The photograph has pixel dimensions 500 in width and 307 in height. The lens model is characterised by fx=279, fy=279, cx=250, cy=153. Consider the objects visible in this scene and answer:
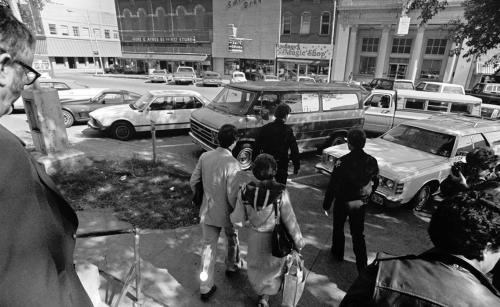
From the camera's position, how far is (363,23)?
3009 centimetres

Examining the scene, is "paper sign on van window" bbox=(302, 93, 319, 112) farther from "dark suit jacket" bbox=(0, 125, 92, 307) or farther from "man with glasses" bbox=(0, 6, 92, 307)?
"dark suit jacket" bbox=(0, 125, 92, 307)

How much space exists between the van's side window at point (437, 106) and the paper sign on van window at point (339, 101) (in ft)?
12.2

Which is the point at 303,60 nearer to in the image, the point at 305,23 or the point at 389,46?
the point at 305,23

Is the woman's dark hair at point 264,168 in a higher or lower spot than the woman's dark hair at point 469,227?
lower

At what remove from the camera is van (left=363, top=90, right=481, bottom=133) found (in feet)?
33.3

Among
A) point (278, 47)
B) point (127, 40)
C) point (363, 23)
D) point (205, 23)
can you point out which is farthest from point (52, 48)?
point (363, 23)

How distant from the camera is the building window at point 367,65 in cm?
3148

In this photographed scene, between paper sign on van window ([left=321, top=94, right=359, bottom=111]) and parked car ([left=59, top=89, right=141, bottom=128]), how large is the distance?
788 centimetres

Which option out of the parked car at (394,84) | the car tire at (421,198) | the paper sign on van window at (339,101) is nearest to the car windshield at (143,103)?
the paper sign on van window at (339,101)

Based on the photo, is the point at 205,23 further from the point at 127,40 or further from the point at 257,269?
the point at 257,269

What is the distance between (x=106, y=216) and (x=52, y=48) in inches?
2239

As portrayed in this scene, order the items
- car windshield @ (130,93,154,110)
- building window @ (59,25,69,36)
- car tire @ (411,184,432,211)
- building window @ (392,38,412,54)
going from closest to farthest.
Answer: car tire @ (411,184,432,211)
car windshield @ (130,93,154,110)
building window @ (392,38,412,54)
building window @ (59,25,69,36)

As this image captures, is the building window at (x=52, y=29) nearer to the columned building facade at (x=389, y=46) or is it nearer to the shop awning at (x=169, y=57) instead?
the shop awning at (x=169, y=57)

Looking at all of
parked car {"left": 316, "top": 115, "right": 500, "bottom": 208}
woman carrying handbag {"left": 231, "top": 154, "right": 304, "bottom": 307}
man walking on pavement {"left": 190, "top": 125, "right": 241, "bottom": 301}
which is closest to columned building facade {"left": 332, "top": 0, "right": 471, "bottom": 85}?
parked car {"left": 316, "top": 115, "right": 500, "bottom": 208}
